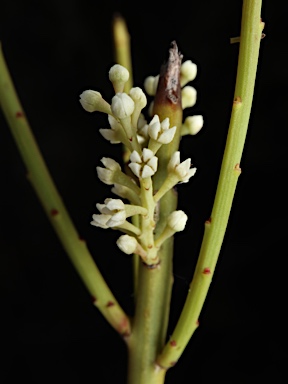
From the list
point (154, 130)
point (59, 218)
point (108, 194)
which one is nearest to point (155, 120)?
point (154, 130)

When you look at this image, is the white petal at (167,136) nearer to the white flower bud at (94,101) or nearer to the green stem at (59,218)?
the white flower bud at (94,101)

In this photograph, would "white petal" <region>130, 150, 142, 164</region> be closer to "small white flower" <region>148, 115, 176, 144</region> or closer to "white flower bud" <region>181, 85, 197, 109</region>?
"small white flower" <region>148, 115, 176, 144</region>

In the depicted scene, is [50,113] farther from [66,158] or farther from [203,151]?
[203,151]

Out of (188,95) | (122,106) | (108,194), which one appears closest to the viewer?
(122,106)

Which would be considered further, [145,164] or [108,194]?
[108,194]

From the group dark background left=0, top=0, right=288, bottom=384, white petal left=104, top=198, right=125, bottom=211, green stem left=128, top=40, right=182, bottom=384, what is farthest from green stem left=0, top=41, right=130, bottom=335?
dark background left=0, top=0, right=288, bottom=384

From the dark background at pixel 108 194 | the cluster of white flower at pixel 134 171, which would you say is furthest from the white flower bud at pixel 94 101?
the dark background at pixel 108 194

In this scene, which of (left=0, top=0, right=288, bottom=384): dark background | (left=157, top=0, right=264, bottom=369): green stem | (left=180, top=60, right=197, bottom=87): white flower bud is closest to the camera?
(left=157, top=0, right=264, bottom=369): green stem

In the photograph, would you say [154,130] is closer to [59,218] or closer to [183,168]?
[183,168]
